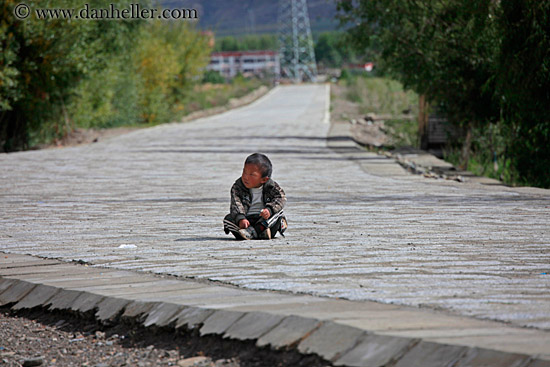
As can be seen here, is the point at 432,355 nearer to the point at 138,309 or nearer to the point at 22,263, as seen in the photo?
the point at 138,309

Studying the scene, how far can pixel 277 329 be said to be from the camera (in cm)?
414

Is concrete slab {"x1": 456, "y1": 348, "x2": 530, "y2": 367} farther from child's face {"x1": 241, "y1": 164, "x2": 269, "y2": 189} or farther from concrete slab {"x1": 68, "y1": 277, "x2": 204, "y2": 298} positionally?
child's face {"x1": 241, "y1": 164, "x2": 269, "y2": 189}

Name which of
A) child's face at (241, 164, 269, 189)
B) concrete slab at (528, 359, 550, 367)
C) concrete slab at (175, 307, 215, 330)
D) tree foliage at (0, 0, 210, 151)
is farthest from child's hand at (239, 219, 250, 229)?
tree foliage at (0, 0, 210, 151)

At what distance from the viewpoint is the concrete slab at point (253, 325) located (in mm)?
4180

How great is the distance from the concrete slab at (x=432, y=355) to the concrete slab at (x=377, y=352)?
0.04 metres

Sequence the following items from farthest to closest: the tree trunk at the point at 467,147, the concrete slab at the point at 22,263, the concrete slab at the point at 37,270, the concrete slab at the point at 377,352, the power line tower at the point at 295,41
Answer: the power line tower at the point at 295,41 → the tree trunk at the point at 467,147 → the concrete slab at the point at 22,263 → the concrete slab at the point at 37,270 → the concrete slab at the point at 377,352

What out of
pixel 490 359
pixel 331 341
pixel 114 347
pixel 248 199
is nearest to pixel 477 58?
pixel 248 199

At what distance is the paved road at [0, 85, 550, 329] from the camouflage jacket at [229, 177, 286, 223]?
0.28 metres

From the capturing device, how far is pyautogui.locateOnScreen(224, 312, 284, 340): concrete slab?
4180 mm

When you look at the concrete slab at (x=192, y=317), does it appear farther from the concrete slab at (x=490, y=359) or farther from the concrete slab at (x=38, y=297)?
the concrete slab at (x=490, y=359)

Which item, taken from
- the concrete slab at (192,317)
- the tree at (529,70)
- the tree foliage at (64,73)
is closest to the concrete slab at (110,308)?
the concrete slab at (192,317)

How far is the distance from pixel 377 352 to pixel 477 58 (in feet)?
55.8

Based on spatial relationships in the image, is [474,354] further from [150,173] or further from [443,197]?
[150,173]

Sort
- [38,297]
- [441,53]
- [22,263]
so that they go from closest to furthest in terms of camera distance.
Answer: [38,297], [22,263], [441,53]
